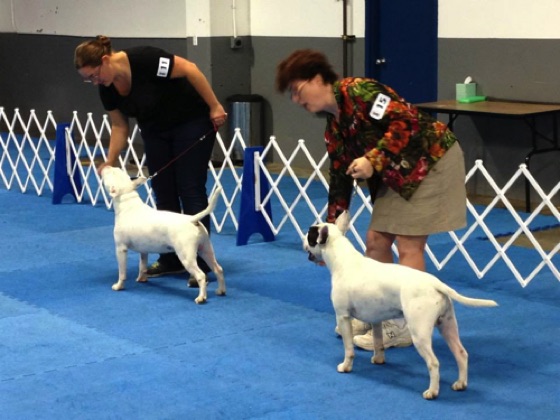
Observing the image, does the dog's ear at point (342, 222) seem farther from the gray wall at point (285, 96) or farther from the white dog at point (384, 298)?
the gray wall at point (285, 96)

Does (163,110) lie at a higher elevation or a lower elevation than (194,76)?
lower

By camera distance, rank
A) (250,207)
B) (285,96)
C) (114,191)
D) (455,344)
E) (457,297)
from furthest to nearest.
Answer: (285,96)
(250,207)
(114,191)
(455,344)
(457,297)

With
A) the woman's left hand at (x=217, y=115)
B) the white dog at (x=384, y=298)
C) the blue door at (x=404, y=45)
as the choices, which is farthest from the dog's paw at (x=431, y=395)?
the blue door at (x=404, y=45)

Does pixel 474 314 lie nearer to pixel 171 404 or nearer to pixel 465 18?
pixel 171 404

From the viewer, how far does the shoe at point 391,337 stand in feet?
12.3

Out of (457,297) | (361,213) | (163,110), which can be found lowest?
(361,213)

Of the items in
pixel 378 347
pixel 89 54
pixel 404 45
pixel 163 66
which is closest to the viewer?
pixel 378 347

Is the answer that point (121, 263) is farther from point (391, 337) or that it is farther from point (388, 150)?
point (388, 150)

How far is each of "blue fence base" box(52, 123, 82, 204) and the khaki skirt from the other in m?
4.26

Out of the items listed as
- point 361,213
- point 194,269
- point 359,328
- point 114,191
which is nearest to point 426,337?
point 359,328

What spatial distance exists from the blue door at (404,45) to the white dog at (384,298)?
174 inches

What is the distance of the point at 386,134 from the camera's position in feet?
11.0

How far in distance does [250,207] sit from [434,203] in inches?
98.2

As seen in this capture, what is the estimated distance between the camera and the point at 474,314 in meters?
4.21
